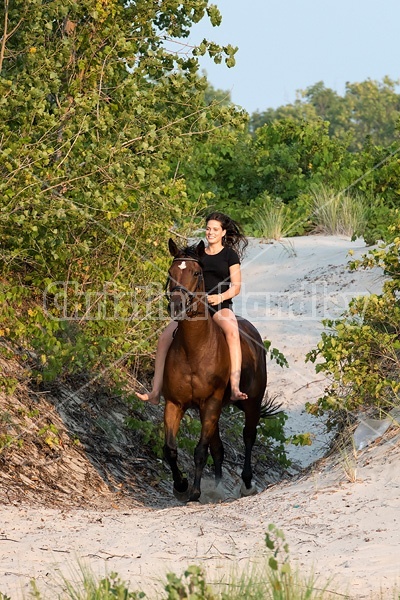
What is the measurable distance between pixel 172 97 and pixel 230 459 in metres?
4.35

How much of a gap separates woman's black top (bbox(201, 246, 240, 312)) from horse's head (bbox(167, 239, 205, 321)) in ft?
2.14

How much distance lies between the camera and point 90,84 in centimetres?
1100

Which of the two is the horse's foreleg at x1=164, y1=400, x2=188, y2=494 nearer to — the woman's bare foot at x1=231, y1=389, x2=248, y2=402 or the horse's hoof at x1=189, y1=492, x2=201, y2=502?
the horse's hoof at x1=189, y1=492, x2=201, y2=502

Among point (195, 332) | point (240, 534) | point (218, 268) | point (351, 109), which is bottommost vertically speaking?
point (240, 534)

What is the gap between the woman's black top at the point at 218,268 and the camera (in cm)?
964

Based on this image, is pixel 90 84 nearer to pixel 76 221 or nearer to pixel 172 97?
pixel 172 97

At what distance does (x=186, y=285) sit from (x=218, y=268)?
1.07 m

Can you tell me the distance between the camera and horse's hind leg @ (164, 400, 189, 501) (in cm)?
944

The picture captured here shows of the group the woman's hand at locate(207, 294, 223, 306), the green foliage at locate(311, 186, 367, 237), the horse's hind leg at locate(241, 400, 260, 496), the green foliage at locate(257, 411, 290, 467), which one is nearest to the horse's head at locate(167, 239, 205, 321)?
the woman's hand at locate(207, 294, 223, 306)

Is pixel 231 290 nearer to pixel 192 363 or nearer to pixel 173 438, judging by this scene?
pixel 192 363

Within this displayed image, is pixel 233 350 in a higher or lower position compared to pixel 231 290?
lower

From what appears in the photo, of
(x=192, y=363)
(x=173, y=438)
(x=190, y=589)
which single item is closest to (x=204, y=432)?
(x=173, y=438)

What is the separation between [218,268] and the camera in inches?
380

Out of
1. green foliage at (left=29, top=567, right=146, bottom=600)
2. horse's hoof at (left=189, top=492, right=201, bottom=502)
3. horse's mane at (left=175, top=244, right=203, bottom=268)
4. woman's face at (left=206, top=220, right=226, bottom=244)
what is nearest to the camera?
green foliage at (left=29, top=567, right=146, bottom=600)
